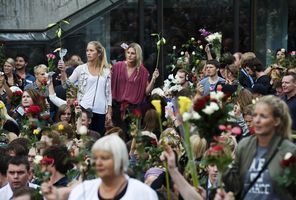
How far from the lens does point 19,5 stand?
64.4 ft

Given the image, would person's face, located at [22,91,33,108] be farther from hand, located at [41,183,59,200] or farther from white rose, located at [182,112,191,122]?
white rose, located at [182,112,191,122]

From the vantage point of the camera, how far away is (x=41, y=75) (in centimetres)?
1525

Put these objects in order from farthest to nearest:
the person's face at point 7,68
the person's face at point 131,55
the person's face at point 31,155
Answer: the person's face at point 7,68, the person's face at point 131,55, the person's face at point 31,155

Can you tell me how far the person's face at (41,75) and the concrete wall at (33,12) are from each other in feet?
13.9

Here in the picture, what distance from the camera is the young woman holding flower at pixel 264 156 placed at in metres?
7.32

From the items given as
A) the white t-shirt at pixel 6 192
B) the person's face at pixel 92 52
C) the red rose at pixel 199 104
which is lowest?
the white t-shirt at pixel 6 192

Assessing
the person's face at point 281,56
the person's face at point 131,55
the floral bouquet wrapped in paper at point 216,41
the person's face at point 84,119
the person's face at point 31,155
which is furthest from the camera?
the person's face at point 281,56

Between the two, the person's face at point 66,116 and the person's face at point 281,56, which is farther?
the person's face at point 281,56

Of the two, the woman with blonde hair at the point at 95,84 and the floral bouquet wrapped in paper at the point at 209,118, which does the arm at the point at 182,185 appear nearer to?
the floral bouquet wrapped in paper at the point at 209,118

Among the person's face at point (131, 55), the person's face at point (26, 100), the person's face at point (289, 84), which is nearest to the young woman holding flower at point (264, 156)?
the person's face at point (289, 84)

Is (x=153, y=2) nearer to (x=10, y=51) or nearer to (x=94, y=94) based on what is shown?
(x=10, y=51)

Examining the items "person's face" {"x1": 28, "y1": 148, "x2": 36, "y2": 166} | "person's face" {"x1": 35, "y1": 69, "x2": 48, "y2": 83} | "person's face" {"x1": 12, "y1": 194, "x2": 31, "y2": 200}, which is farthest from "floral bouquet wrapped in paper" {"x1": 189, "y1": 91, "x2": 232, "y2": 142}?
"person's face" {"x1": 35, "y1": 69, "x2": 48, "y2": 83}

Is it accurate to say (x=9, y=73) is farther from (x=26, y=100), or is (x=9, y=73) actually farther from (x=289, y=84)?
(x=289, y=84)

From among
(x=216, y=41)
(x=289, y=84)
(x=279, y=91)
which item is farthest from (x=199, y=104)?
(x=216, y=41)
